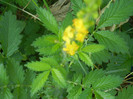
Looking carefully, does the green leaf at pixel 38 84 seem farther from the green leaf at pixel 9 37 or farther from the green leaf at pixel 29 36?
the green leaf at pixel 29 36

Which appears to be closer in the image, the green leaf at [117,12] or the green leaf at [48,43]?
the green leaf at [48,43]

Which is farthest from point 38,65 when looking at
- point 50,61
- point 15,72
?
point 15,72

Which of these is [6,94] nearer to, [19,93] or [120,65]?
[19,93]

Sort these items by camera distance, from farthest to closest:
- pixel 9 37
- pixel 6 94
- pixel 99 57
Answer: pixel 99 57
pixel 9 37
pixel 6 94

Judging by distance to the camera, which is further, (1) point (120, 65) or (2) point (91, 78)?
(1) point (120, 65)

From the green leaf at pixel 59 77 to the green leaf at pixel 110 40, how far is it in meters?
0.65

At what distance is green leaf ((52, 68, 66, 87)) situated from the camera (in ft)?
5.13

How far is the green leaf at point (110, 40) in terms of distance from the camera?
1897 millimetres

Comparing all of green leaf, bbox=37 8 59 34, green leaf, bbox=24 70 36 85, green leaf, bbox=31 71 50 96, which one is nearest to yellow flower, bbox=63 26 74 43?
green leaf, bbox=37 8 59 34

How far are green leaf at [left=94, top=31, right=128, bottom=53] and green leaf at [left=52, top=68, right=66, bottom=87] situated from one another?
0.65 metres

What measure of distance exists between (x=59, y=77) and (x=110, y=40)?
782 millimetres

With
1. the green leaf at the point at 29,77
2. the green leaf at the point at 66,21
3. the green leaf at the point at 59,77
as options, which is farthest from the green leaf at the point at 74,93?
the green leaf at the point at 66,21

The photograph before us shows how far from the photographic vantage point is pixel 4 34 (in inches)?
84.1

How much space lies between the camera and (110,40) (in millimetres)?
1921
